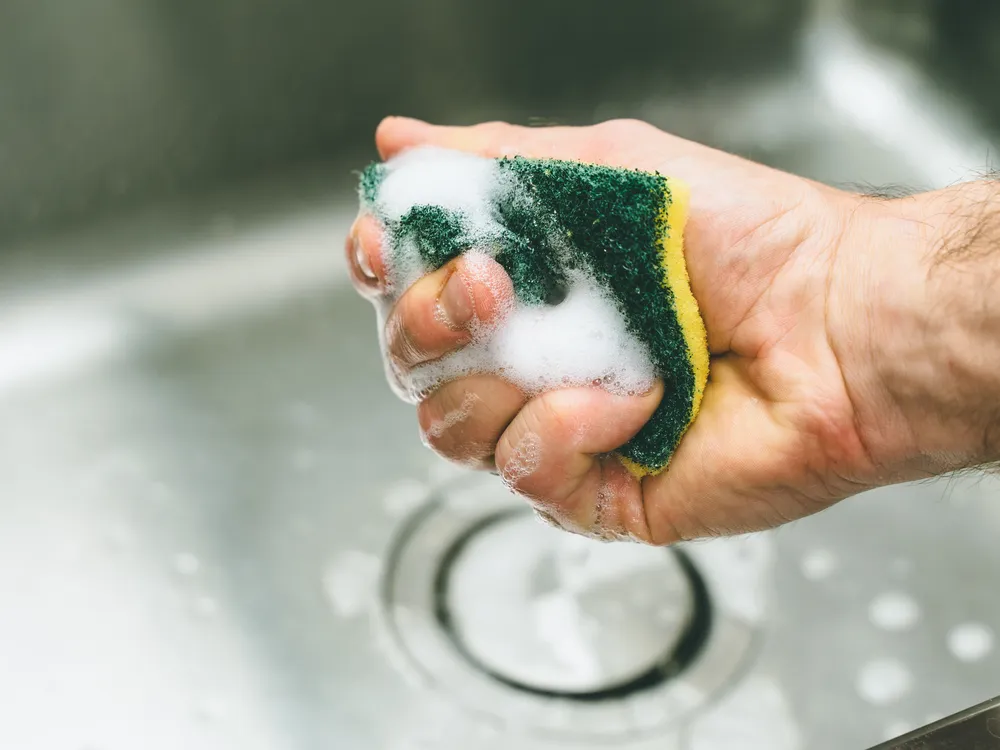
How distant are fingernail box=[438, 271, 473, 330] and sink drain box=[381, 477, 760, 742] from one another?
27cm

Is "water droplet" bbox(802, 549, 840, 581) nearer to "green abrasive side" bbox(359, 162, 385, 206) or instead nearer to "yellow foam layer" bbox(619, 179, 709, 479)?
"yellow foam layer" bbox(619, 179, 709, 479)

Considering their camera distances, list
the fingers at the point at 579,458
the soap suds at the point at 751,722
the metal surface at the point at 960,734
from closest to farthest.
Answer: the metal surface at the point at 960,734
the fingers at the point at 579,458
the soap suds at the point at 751,722

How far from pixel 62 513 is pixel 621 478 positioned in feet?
1.48

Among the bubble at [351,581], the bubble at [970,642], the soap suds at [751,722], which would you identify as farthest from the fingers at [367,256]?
the bubble at [970,642]

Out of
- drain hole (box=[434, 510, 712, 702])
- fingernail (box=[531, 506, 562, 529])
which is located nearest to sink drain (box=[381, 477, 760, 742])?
drain hole (box=[434, 510, 712, 702])

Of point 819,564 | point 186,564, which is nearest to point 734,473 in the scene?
point 819,564

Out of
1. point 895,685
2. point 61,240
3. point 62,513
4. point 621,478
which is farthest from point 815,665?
point 61,240

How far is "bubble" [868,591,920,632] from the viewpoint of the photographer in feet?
2.28

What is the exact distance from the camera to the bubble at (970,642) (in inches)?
26.5

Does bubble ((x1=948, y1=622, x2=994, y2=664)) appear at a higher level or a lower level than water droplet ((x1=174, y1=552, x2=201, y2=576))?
lower

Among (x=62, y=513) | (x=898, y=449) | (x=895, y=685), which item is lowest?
(x=895, y=685)

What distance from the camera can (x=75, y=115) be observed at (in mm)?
836

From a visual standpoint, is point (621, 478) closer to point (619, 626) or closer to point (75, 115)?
point (619, 626)

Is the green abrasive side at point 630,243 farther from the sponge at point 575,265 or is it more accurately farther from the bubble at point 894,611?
the bubble at point 894,611
